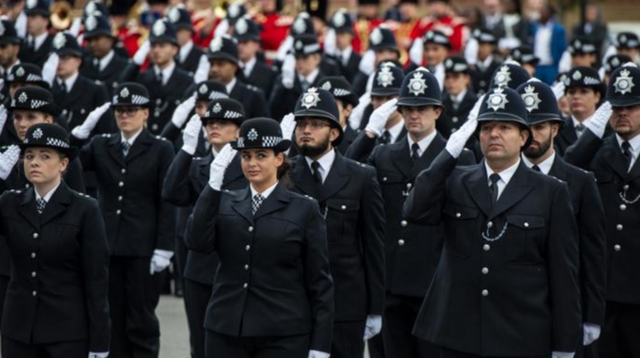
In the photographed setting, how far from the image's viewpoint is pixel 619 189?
34.2 ft

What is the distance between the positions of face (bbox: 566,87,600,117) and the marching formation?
0.05 ft

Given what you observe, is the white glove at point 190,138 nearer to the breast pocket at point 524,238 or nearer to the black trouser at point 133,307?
the black trouser at point 133,307

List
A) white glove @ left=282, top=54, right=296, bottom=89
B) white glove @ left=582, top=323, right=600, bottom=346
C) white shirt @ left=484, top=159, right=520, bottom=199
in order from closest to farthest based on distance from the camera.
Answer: white shirt @ left=484, top=159, right=520, bottom=199
white glove @ left=582, top=323, right=600, bottom=346
white glove @ left=282, top=54, right=296, bottom=89

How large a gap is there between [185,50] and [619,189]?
8950mm

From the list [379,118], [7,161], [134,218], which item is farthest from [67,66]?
[7,161]

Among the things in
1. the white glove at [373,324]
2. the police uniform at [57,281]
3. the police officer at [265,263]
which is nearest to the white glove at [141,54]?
the white glove at [373,324]

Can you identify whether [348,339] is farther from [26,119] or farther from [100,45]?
[100,45]

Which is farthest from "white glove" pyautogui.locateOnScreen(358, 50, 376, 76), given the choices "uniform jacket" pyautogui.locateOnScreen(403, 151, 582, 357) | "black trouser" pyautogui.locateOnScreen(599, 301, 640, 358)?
"uniform jacket" pyautogui.locateOnScreen(403, 151, 582, 357)

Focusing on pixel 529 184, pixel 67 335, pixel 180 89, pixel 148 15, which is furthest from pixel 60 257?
pixel 148 15

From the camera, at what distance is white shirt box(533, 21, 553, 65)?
23.3 meters

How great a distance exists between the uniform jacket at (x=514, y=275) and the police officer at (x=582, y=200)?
683mm

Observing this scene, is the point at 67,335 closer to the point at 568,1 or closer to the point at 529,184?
the point at 529,184

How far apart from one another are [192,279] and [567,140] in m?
3.63

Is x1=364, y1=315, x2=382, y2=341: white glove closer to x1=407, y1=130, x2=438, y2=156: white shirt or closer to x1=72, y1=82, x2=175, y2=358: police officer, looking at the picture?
x1=407, y1=130, x2=438, y2=156: white shirt
